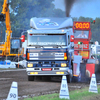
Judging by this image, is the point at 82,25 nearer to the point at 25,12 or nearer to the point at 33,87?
the point at 33,87

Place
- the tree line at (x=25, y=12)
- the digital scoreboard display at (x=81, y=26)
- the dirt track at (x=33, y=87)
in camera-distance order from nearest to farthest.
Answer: the dirt track at (x=33, y=87)
the digital scoreboard display at (x=81, y=26)
the tree line at (x=25, y=12)

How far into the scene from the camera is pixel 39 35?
17219 mm

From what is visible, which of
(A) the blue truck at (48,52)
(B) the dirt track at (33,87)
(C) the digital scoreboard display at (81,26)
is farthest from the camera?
(C) the digital scoreboard display at (81,26)

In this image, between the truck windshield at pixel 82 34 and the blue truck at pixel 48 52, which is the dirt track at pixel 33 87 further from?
the truck windshield at pixel 82 34

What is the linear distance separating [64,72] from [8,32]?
93.4ft

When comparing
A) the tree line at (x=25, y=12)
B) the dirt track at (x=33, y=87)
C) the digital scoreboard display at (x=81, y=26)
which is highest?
the tree line at (x=25, y=12)

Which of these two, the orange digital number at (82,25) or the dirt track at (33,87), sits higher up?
the orange digital number at (82,25)

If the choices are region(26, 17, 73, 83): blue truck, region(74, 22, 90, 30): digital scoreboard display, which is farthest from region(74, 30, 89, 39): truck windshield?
region(26, 17, 73, 83): blue truck

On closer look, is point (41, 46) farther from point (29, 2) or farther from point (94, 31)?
point (94, 31)

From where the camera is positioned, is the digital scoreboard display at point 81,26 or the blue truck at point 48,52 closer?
the blue truck at point 48,52

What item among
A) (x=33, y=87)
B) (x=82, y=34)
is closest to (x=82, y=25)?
(x=82, y=34)

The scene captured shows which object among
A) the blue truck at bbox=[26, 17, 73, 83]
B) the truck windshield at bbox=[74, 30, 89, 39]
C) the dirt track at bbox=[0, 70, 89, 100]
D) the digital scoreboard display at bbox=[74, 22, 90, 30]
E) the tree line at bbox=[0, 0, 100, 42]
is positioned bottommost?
the dirt track at bbox=[0, 70, 89, 100]

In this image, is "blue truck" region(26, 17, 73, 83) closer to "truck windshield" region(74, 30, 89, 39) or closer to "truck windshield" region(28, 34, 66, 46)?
"truck windshield" region(28, 34, 66, 46)

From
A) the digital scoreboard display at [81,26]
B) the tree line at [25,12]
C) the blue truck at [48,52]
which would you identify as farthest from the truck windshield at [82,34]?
the tree line at [25,12]
